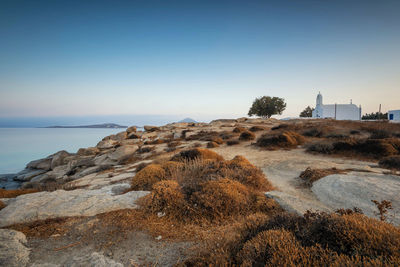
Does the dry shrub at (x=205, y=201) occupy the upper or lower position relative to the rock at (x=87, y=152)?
upper

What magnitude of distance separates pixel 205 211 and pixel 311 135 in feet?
59.1

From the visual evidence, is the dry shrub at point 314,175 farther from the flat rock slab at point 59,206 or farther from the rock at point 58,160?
the rock at point 58,160

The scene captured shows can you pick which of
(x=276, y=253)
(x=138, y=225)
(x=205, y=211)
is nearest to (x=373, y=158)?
(x=205, y=211)

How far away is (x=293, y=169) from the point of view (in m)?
9.26

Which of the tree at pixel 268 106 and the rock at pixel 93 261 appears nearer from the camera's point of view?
the rock at pixel 93 261

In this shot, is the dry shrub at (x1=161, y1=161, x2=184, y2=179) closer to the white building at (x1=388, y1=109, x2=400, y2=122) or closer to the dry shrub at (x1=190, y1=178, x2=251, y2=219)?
the dry shrub at (x1=190, y1=178, x2=251, y2=219)

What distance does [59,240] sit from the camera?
10.5 ft

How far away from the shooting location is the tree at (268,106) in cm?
5000

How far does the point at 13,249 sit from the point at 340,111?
67035mm

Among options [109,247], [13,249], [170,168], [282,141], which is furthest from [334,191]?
[282,141]

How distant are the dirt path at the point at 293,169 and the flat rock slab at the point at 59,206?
174 inches

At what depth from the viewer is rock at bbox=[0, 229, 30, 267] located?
2553 mm

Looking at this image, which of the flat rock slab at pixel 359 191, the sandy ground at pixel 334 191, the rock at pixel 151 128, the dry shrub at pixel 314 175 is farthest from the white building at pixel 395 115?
the rock at pixel 151 128

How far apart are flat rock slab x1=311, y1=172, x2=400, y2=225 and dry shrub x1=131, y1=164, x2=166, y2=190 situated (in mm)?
Answer: 5733
